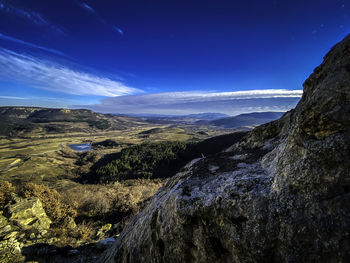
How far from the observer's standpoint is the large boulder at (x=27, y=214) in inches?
556

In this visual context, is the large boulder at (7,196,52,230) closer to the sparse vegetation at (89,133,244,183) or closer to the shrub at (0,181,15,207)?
the shrub at (0,181,15,207)

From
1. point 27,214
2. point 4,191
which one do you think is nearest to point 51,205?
point 27,214

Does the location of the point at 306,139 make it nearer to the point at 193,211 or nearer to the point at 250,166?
the point at 250,166

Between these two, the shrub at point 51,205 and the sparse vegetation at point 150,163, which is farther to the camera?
the sparse vegetation at point 150,163

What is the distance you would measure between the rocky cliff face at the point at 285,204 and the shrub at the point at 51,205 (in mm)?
15733

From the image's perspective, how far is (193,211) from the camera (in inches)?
243

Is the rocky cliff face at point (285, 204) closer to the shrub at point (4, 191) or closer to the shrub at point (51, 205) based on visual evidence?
the shrub at point (51, 205)

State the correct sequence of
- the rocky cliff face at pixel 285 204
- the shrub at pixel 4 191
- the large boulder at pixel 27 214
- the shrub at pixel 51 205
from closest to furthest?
the rocky cliff face at pixel 285 204 → the large boulder at pixel 27 214 → the shrub at pixel 4 191 → the shrub at pixel 51 205

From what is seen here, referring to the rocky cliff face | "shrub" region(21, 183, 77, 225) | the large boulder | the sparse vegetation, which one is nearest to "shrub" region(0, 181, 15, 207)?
the large boulder

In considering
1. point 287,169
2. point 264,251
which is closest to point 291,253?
point 264,251

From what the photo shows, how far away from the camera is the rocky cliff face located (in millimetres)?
3807

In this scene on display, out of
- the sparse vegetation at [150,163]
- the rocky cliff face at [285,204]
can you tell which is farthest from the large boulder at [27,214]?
the sparse vegetation at [150,163]

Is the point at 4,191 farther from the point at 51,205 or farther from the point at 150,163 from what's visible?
the point at 150,163

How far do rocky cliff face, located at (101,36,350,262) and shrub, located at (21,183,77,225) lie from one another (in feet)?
51.6
